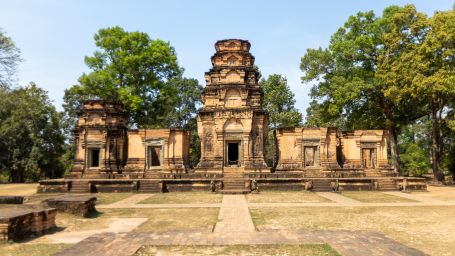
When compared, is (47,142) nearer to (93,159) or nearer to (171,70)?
(93,159)

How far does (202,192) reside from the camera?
21000 mm

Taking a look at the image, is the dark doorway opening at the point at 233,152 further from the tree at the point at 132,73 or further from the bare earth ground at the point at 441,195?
the bare earth ground at the point at 441,195

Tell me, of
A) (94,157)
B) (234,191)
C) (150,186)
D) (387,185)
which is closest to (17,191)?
(94,157)

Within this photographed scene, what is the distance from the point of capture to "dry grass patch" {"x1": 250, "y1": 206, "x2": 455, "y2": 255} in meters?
8.42

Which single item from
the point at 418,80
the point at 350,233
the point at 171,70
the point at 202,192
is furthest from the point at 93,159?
the point at 418,80

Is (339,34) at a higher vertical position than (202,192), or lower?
higher

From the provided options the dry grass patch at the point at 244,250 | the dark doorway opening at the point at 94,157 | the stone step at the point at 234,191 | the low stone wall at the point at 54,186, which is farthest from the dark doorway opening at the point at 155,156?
the dry grass patch at the point at 244,250

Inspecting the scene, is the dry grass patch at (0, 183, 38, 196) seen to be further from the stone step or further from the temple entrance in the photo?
the temple entrance

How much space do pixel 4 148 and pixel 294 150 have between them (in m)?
26.2

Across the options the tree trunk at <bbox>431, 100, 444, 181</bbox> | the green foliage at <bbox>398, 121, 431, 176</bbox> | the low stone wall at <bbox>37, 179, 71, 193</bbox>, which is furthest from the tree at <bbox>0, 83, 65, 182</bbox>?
the green foliage at <bbox>398, 121, 431, 176</bbox>

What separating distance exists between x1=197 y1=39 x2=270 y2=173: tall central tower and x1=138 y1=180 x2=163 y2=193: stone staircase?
3.80 m

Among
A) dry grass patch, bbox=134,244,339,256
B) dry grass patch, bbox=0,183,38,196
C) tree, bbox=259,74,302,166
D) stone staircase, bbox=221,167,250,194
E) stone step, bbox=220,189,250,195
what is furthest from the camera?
tree, bbox=259,74,302,166

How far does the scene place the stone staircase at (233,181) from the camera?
66.7 ft

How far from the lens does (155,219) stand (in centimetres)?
1173
